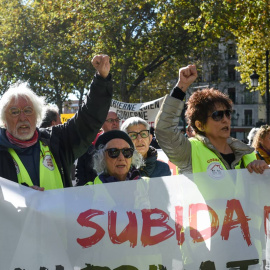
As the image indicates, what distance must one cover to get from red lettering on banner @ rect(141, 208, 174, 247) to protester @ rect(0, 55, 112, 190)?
0.51 metres

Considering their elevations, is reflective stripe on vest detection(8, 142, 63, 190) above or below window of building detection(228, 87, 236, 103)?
below

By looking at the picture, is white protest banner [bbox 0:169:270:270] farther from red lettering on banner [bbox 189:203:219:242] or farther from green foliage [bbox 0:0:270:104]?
green foliage [bbox 0:0:270:104]

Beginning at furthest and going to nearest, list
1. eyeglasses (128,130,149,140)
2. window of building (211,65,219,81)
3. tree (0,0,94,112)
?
1. window of building (211,65,219,81)
2. tree (0,0,94,112)
3. eyeglasses (128,130,149,140)

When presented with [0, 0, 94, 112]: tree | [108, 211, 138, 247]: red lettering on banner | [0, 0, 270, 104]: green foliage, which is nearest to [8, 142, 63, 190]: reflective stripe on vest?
[108, 211, 138, 247]: red lettering on banner

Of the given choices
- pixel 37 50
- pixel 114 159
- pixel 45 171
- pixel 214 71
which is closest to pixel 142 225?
pixel 114 159

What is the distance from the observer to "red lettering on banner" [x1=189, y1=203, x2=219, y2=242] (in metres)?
3.03

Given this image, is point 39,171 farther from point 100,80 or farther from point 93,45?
point 93,45

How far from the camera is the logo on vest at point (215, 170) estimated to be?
3.17 metres

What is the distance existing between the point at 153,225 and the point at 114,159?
523 mm

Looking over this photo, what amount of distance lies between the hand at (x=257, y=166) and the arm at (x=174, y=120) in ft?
1.26

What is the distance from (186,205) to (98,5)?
17072mm

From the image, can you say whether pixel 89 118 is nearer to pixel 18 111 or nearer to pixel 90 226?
pixel 18 111

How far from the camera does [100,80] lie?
3.19 meters

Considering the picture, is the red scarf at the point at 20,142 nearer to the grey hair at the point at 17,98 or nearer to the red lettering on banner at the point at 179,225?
the grey hair at the point at 17,98
